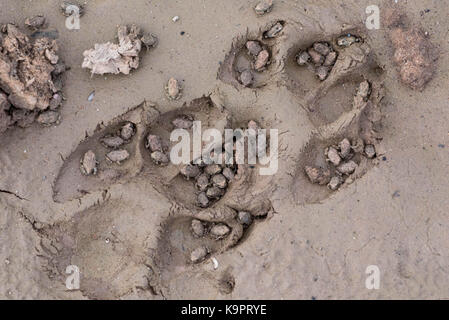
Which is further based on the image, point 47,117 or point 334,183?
point 334,183

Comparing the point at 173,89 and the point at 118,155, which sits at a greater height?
the point at 173,89

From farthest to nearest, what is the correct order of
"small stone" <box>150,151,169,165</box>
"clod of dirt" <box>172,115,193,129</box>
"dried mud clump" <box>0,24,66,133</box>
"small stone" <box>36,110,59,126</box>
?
"clod of dirt" <box>172,115,193,129</box> < "small stone" <box>150,151,169,165</box> < "small stone" <box>36,110,59,126</box> < "dried mud clump" <box>0,24,66,133</box>

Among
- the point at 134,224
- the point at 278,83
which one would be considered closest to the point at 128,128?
the point at 134,224

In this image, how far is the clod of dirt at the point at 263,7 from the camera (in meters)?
4.72

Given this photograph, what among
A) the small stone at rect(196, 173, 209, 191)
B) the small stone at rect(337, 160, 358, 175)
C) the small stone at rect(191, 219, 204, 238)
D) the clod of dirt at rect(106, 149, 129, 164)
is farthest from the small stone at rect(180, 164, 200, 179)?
the small stone at rect(337, 160, 358, 175)

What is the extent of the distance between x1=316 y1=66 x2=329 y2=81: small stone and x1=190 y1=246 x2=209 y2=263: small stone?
198 cm

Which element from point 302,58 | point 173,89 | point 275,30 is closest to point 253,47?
point 275,30

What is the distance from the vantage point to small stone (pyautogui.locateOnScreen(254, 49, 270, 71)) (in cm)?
474

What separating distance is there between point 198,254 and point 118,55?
197cm

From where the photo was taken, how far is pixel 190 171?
185 inches

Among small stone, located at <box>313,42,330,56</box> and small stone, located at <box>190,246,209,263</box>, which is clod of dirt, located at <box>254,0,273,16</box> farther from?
small stone, located at <box>190,246,209,263</box>

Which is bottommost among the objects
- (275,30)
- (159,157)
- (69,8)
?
(159,157)

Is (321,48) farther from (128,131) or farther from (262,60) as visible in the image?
(128,131)
